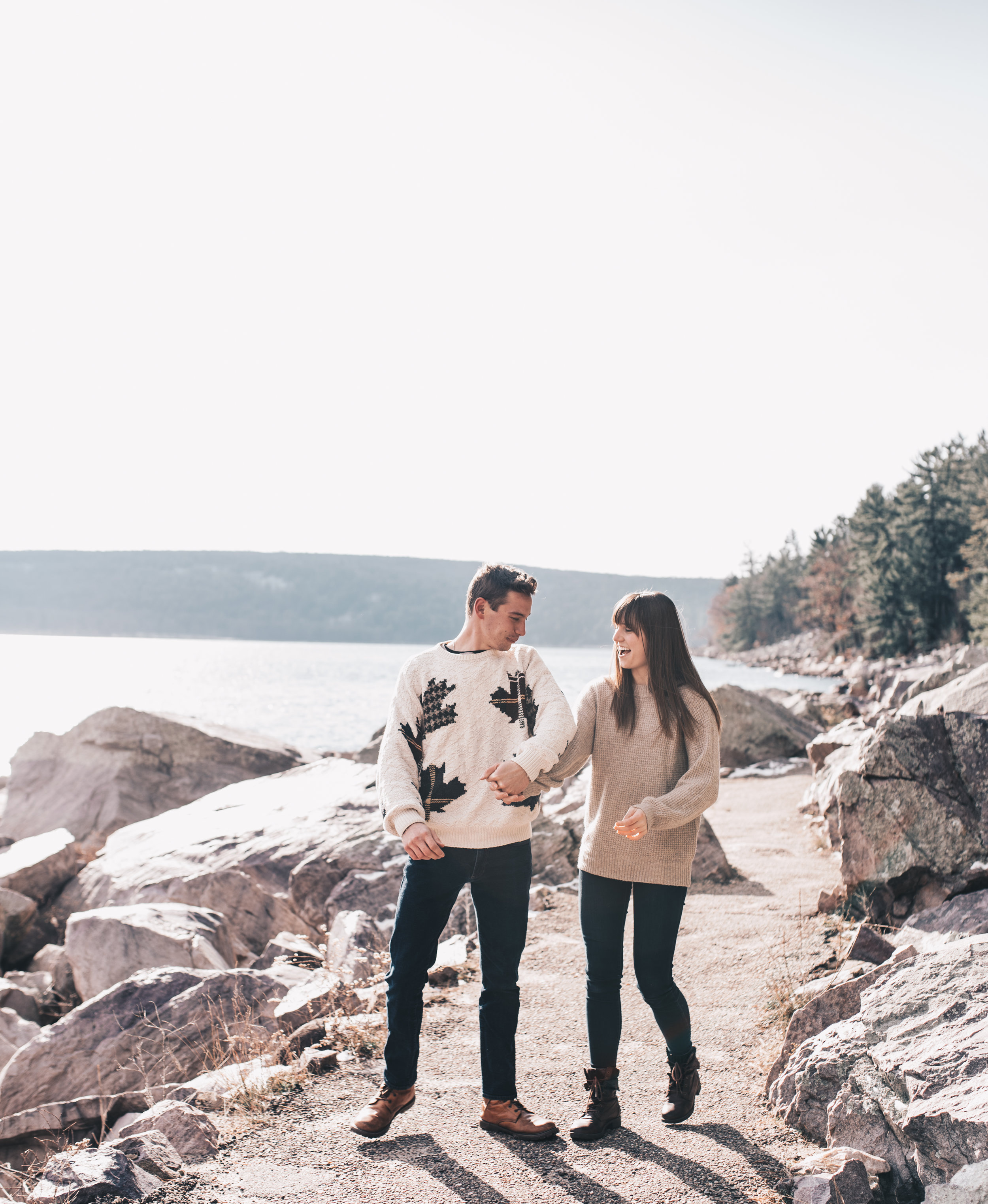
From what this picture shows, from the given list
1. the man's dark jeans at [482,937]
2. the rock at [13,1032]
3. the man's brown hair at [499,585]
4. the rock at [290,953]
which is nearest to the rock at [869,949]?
the man's dark jeans at [482,937]

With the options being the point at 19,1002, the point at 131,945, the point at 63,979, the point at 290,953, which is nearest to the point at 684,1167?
the point at 290,953

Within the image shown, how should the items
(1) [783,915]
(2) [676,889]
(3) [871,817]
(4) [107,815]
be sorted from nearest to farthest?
(2) [676,889] → (3) [871,817] → (1) [783,915] → (4) [107,815]

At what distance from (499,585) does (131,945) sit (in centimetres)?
470

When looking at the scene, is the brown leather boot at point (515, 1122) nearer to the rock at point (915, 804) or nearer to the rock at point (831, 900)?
the rock at point (915, 804)

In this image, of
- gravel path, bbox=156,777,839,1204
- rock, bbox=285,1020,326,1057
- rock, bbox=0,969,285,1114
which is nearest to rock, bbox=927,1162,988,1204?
gravel path, bbox=156,777,839,1204

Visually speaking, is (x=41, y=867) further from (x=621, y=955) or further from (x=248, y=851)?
(x=621, y=955)

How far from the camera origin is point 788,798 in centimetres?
1177

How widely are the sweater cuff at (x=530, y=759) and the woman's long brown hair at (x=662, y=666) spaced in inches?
18.2

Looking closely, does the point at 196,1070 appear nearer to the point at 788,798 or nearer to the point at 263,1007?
the point at 263,1007

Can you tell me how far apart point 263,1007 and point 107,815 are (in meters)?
8.70

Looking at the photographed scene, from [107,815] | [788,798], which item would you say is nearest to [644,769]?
[788,798]

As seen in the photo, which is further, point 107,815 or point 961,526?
point 961,526

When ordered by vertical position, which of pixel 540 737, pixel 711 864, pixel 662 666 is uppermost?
pixel 662 666

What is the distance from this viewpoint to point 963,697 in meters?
7.34
